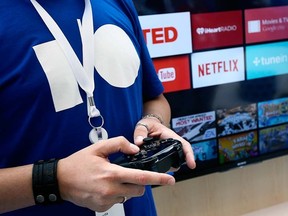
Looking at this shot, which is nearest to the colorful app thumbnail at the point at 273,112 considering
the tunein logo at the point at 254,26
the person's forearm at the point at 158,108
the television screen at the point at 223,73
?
the television screen at the point at 223,73

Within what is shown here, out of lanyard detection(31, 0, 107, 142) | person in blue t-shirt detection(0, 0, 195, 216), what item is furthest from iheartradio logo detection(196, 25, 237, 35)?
lanyard detection(31, 0, 107, 142)

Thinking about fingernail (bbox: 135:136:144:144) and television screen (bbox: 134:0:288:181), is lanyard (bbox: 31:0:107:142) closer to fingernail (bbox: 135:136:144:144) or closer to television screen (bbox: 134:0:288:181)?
fingernail (bbox: 135:136:144:144)

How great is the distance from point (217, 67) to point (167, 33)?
0.92 feet

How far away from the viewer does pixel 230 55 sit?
157cm

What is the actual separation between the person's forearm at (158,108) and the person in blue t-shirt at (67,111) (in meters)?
0.12

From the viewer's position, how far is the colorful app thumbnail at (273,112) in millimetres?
1680

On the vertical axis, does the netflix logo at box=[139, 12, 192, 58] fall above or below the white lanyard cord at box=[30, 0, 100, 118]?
below

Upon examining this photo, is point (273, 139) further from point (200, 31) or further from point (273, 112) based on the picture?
point (200, 31)

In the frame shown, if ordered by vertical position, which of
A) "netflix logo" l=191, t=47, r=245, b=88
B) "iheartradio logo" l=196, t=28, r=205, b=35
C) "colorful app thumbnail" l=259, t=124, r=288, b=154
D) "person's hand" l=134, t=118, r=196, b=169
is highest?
"iheartradio logo" l=196, t=28, r=205, b=35

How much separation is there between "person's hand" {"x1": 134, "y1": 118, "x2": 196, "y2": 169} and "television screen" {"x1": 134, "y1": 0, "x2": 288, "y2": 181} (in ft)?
1.96

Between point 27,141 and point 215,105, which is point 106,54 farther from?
point 215,105

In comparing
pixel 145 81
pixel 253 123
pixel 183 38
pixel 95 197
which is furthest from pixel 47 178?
pixel 253 123

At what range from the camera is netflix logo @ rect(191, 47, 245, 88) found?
151 centimetres

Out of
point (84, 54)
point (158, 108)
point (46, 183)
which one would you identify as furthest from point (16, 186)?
point (158, 108)
